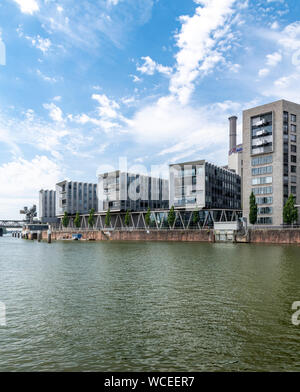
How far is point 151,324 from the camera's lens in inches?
819

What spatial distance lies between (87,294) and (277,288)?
58.9 ft

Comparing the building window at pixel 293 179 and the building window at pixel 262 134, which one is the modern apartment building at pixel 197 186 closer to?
the building window at pixel 262 134

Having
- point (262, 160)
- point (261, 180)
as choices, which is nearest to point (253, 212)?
point (261, 180)

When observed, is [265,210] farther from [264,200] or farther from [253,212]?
[253,212]

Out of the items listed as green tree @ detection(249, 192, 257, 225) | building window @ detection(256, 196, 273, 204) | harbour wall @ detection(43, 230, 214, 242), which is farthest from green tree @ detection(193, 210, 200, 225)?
building window @ detection(256, 196, 273, 204)

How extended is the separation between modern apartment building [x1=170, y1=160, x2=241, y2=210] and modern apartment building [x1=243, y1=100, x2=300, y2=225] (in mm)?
20841

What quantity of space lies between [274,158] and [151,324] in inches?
4527

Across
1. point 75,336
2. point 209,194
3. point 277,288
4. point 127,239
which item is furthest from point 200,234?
point 75,336

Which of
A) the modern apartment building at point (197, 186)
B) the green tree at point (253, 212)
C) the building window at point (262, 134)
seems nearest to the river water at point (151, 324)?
the green tree at point (253, 212)

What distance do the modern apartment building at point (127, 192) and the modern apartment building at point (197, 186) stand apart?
98.8 ft

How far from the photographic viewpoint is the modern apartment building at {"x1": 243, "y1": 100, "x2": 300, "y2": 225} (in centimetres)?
12144

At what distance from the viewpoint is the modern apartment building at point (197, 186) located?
143125 mm

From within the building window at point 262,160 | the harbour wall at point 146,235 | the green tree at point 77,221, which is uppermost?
the building window at point 262,160

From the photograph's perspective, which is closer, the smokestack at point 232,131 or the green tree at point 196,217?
the green tree at point 196,217
